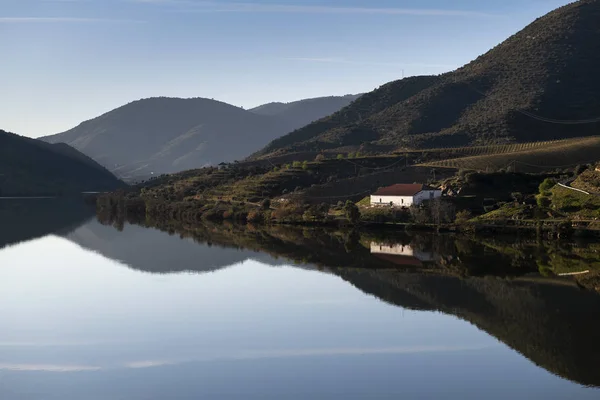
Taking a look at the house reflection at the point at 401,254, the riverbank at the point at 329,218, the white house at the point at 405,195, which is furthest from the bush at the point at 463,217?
the house reflection at the point at 401,254

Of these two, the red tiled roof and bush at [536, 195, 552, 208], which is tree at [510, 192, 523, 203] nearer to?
bush at [536, 195, 552, 208]

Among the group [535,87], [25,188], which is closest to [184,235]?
[535,87]

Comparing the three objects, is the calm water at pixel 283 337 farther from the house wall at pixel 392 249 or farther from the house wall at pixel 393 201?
the house wall at pixel 393 201

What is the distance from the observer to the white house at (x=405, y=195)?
69.1 meters

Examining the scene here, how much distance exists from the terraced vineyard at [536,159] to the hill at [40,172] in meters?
102

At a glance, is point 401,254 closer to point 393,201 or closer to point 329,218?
point 329,218

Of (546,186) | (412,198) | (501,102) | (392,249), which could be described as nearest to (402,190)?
(412,198)

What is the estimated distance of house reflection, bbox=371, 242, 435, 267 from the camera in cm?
4622

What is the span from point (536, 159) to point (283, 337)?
65157 millimetres

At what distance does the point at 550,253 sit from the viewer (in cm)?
4759

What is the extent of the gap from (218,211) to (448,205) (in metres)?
26.6

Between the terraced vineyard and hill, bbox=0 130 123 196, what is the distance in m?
102

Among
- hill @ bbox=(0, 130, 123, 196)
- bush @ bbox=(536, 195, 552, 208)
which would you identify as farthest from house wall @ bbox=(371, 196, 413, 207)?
hill @ bbox=(0, 130, 123, 196)

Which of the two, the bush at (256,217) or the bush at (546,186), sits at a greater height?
the bush at (546,186)
